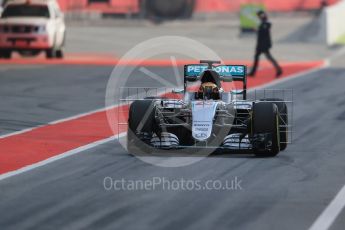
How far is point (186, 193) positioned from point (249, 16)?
4504 cm

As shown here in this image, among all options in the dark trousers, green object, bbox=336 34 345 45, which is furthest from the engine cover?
green object, bbox=336 34 345 45

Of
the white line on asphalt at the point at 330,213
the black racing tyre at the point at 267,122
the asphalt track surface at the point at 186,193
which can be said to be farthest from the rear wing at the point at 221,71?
the white line on asphalt at the point at 330,213

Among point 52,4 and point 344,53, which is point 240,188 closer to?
point 52,4

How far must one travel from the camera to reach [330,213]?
11.3m

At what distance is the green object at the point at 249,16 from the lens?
5660cm

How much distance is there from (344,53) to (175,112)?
3323 centimetres

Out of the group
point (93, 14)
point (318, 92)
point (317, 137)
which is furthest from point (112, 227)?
point (93, 14)

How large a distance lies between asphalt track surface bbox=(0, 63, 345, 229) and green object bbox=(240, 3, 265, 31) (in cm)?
3655

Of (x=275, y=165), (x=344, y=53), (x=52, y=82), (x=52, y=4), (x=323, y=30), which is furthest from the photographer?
(x=323, y=30)

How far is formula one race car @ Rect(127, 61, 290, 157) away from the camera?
15.3m

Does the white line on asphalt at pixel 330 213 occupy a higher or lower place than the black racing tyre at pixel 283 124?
lower

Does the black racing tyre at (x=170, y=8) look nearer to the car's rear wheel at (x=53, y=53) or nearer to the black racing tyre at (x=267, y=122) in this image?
the car's rear wheel at (x=53, y=53)

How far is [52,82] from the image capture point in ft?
102

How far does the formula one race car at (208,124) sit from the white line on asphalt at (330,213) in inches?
109
